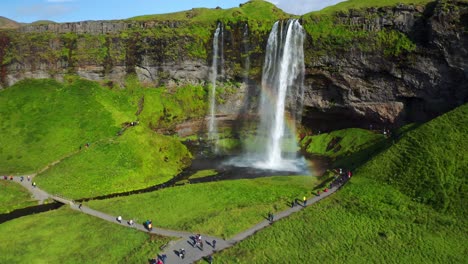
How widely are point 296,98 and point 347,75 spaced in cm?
1141

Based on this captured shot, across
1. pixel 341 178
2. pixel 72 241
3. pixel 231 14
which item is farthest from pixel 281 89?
pixel 72 241

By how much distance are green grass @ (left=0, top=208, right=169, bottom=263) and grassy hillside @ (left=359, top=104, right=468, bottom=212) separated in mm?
31152

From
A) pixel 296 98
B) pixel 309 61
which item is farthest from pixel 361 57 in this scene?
pixel 296 98

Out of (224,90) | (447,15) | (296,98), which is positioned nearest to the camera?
(447,15)

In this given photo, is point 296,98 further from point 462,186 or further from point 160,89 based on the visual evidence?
point 462,186

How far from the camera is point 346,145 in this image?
75125mm

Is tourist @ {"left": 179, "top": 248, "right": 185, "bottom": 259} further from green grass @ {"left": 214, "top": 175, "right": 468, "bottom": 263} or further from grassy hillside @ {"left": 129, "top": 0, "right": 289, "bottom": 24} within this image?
grassy hillside @ {"left": 129, "top": 0, "right": 289, "bottom": 24}

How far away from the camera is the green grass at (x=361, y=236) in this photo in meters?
38.7

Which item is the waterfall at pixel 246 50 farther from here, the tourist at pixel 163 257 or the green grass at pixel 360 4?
the tourist at pixel 163 257

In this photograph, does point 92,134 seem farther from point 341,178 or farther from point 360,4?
point 360,4

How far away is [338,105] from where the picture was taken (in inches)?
Result: 3219

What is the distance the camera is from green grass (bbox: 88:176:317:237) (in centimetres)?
4606

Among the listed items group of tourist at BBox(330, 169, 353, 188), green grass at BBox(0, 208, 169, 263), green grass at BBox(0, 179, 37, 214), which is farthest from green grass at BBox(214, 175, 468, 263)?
green grass at BBox(0, 179, 37, 214)

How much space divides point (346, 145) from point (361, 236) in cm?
3506
